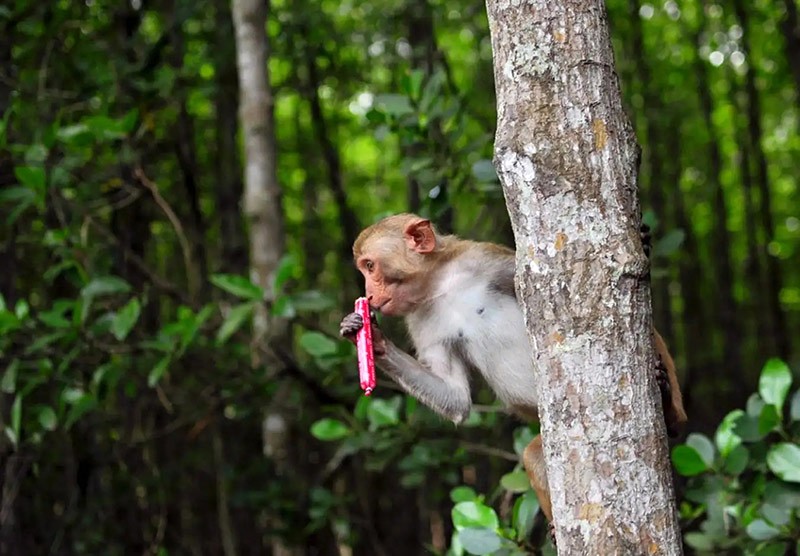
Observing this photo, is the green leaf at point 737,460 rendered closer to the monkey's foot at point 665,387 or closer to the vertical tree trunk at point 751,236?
the monkey's foot at point 665,387

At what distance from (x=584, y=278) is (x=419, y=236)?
6.27ft


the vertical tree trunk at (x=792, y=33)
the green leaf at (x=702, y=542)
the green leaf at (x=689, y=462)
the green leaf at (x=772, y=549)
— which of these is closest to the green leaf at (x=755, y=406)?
the green leaf at (x=689, y=462)

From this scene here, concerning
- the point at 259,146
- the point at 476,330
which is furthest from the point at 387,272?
the point at 259,146

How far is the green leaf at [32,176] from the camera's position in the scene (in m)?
5.59

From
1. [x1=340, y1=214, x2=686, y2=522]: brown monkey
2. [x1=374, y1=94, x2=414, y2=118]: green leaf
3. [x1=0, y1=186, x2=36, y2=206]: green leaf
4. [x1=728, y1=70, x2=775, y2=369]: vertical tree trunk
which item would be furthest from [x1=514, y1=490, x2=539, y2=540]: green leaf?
[x1=728, y1=70, x2=775, y2=369]: vertical tree trunk

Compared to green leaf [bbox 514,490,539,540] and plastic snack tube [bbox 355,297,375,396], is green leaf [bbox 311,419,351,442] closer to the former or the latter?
green leaf [bbox 514,490,539,540]

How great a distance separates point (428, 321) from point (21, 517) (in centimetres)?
455

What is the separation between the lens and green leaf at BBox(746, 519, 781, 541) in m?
4.22

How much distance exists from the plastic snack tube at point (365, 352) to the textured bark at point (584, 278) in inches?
39.9

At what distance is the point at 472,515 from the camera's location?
421 centimetres

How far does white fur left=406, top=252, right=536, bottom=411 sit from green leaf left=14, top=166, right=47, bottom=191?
2.23 m

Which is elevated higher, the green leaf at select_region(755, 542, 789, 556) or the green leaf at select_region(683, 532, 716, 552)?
the green leaf at select_region(755, 542, 789, 556)

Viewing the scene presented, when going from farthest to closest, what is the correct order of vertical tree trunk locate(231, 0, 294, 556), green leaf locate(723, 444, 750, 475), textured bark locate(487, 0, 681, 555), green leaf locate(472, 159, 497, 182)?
vertical tree trunk locate(231, 0, 294, 556), green leaf locate(472, 159, 497, 182), green leaf locate(723, 444, 750, 475), textured bark locate(487, 0, 681, 555)

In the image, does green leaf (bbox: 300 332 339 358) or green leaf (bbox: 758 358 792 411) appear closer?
green leaf (bbox: 758 358 792 411)
